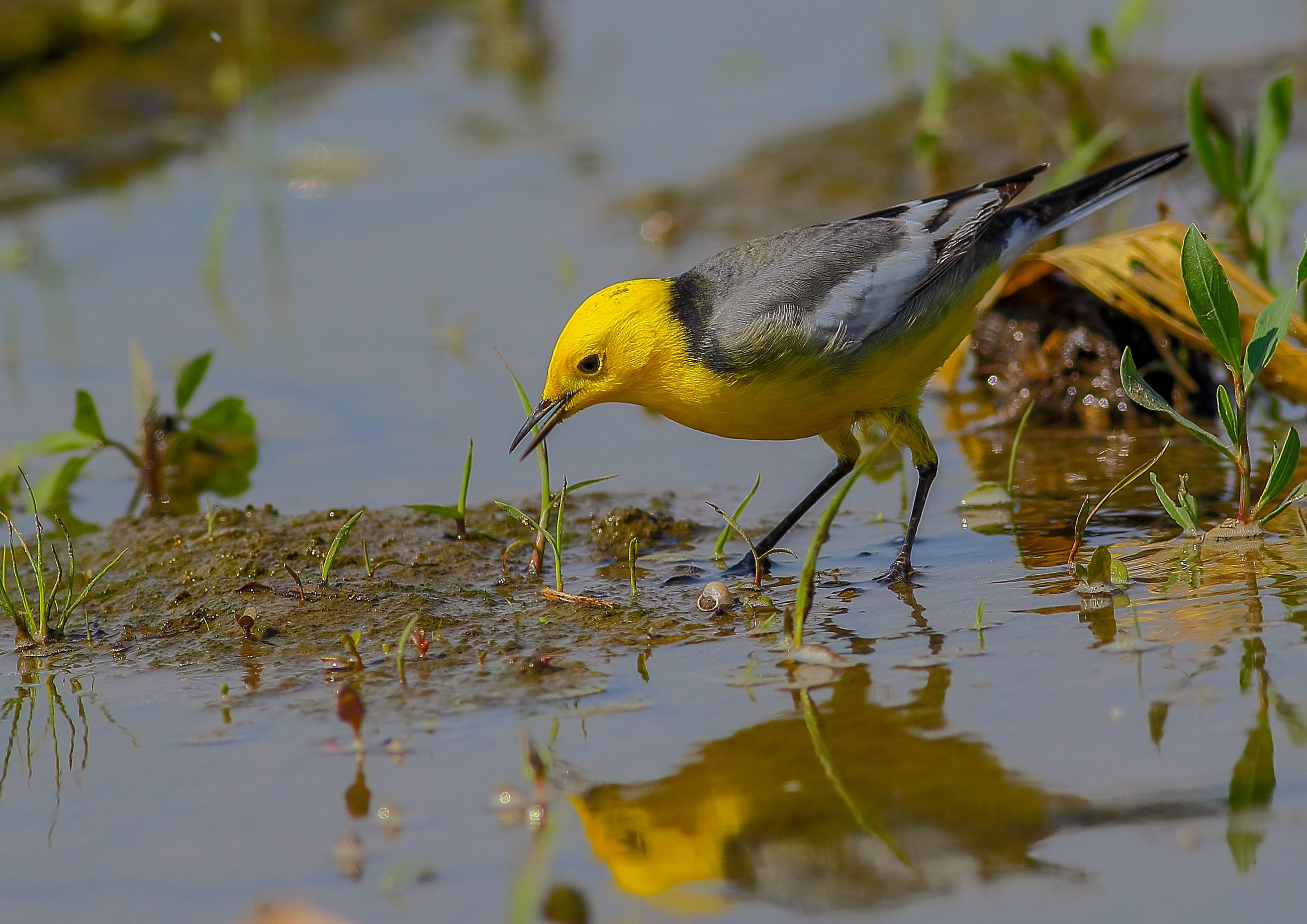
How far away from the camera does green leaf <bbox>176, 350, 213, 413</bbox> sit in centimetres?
633

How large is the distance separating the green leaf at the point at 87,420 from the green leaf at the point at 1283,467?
14.2 ft

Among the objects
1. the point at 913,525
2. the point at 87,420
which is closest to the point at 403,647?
the point at 913,525

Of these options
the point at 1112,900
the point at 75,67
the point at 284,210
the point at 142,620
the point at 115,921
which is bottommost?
the point at 1112,900

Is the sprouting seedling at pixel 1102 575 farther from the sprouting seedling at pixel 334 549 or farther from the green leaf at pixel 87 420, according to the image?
the green leaf at pixel 87 420

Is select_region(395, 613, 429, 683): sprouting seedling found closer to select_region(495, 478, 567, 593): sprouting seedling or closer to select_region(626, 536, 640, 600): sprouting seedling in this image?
select_region(495, 478, 567, 593): sprouting seedling

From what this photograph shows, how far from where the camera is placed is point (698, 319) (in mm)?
5414

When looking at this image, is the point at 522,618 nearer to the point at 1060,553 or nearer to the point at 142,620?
the point at 142,620

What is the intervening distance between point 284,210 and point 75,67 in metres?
3.21

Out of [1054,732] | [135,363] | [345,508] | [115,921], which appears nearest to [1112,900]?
[1054,732]

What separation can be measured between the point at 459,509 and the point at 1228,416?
2.65 meters

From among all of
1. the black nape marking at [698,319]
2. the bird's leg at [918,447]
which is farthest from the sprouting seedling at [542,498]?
the bird's leg at [918,447]

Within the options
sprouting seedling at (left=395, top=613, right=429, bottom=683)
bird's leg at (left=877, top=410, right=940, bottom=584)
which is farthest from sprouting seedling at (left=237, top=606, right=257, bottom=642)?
bird's leg at (left=877, top=410, right=940, bottom=584)

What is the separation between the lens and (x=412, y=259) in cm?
980

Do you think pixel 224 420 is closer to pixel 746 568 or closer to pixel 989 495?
pixel 746 568
